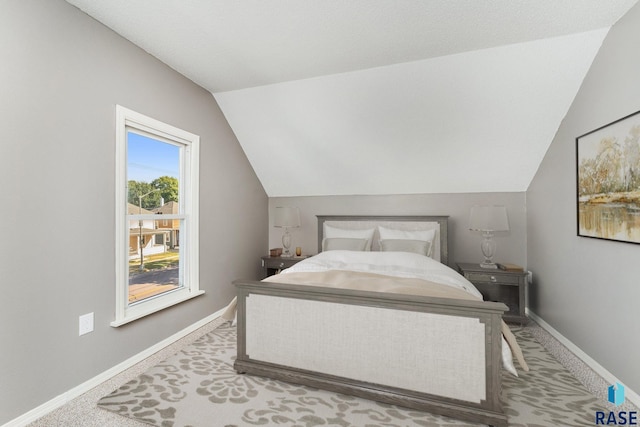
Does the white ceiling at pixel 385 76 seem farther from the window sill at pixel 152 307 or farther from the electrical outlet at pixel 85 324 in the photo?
the electrical outlet at pixel 85 324

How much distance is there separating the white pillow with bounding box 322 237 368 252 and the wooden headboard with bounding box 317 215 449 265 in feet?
0.90

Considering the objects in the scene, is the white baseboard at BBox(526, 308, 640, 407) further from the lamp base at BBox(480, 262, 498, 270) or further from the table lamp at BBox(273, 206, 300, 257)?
the table lamp at BBox(273, 206, 300, 257)

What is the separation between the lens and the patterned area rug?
1.71 m

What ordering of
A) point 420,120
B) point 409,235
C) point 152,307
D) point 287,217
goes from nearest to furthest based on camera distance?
point 152,307 → point 420,120 → point 409,235 → point 287,217

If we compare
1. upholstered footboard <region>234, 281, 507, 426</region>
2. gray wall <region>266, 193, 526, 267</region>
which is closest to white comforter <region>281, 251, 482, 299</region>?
upholstered footboard <region>234, 281, 507, 426</region>

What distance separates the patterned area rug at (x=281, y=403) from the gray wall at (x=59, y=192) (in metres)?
0.39

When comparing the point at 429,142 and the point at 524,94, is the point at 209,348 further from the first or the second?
the point at 524,94

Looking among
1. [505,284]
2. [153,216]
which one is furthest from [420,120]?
[153,216]

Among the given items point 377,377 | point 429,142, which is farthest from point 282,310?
point 429,142

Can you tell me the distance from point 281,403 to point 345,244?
7.01ft

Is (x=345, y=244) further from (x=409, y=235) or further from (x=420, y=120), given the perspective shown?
(x=420, y=120)

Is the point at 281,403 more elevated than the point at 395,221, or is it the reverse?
the point at 395,221

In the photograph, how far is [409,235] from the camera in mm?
3652

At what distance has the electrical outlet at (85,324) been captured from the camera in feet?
6.57
